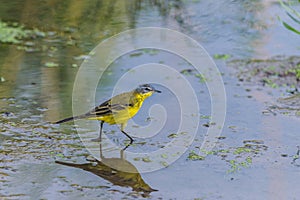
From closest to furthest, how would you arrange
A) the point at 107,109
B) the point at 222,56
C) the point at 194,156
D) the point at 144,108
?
1. the point at 194,156
2. the point at 107,109
3. the point at 144,108
4. the point at 222,56

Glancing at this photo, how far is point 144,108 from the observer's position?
273 inches

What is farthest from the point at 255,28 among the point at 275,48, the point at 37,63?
the point at 37,63

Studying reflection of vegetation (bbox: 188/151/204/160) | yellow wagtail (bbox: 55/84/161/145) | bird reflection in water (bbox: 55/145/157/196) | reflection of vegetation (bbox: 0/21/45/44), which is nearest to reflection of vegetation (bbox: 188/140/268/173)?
reflection of vegetation (bbox: 188/151/204/160)

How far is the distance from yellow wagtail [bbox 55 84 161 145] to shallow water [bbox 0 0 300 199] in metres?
0.19

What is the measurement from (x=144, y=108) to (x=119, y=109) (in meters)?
0.91

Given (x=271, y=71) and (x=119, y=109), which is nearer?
(x=119, y=109)

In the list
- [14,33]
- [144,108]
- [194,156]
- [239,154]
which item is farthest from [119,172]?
[14,33]

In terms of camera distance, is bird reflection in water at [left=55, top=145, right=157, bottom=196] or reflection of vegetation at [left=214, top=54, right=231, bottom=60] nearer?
bird reflection in water at [left=55, top=145, right=157, bottom=196]

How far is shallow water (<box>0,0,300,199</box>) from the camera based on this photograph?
5.18 metres

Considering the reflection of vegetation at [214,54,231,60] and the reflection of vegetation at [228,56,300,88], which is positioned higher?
the reflection of vegetation at [214,54,231,60]

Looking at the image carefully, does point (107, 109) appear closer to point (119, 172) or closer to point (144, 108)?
point (119, 172)

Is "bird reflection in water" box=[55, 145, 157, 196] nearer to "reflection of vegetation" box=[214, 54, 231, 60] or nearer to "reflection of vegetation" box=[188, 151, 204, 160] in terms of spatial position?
"reflection of vegetation" box=[188, 151, 204, 160]

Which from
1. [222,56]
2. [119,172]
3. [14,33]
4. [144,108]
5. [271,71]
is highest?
[14,33]

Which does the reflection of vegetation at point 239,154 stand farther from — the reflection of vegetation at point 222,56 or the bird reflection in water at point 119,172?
the reflection of vegetation at point 222,56
